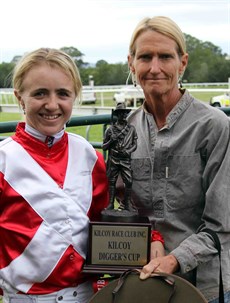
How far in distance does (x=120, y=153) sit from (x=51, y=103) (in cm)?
35

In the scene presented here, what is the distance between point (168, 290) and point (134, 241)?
0.78 feet

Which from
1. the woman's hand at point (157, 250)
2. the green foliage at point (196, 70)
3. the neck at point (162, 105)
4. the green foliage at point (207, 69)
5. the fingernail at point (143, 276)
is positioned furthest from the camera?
the green foliage at point (207, 69)

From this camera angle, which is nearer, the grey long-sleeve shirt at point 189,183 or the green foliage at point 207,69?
Result: the grey long-sleeve shirt at point 189,183

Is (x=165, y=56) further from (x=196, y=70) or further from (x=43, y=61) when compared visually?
(x=196, y=70)

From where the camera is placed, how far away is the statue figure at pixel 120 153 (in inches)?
83.2

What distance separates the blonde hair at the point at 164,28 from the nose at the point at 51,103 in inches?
19.9

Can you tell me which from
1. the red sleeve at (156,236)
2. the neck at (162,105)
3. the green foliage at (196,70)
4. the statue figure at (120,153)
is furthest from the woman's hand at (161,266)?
the green foliage at (196,70)

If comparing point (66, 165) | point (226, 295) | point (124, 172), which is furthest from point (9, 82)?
point (226, 295)

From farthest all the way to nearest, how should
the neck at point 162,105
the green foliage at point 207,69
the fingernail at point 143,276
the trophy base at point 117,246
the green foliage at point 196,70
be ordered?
the green foliage at point 207,69
the green foliage at point 196,70
the neck at point 162,105
the trophy base at point 117,246
the fingernail at point 143,276

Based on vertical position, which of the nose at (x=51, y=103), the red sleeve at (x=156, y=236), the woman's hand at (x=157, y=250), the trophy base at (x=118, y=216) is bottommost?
the woman's hand at (x=157, y=250)

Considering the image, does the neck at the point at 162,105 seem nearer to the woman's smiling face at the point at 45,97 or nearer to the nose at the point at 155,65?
the nose at the point at 155,65

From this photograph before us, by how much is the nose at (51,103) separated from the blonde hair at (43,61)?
4.7 inches

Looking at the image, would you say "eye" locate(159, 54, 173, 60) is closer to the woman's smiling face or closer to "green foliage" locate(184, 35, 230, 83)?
the woman's smiling face

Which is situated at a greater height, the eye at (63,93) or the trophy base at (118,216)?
the eye at (63,93)
